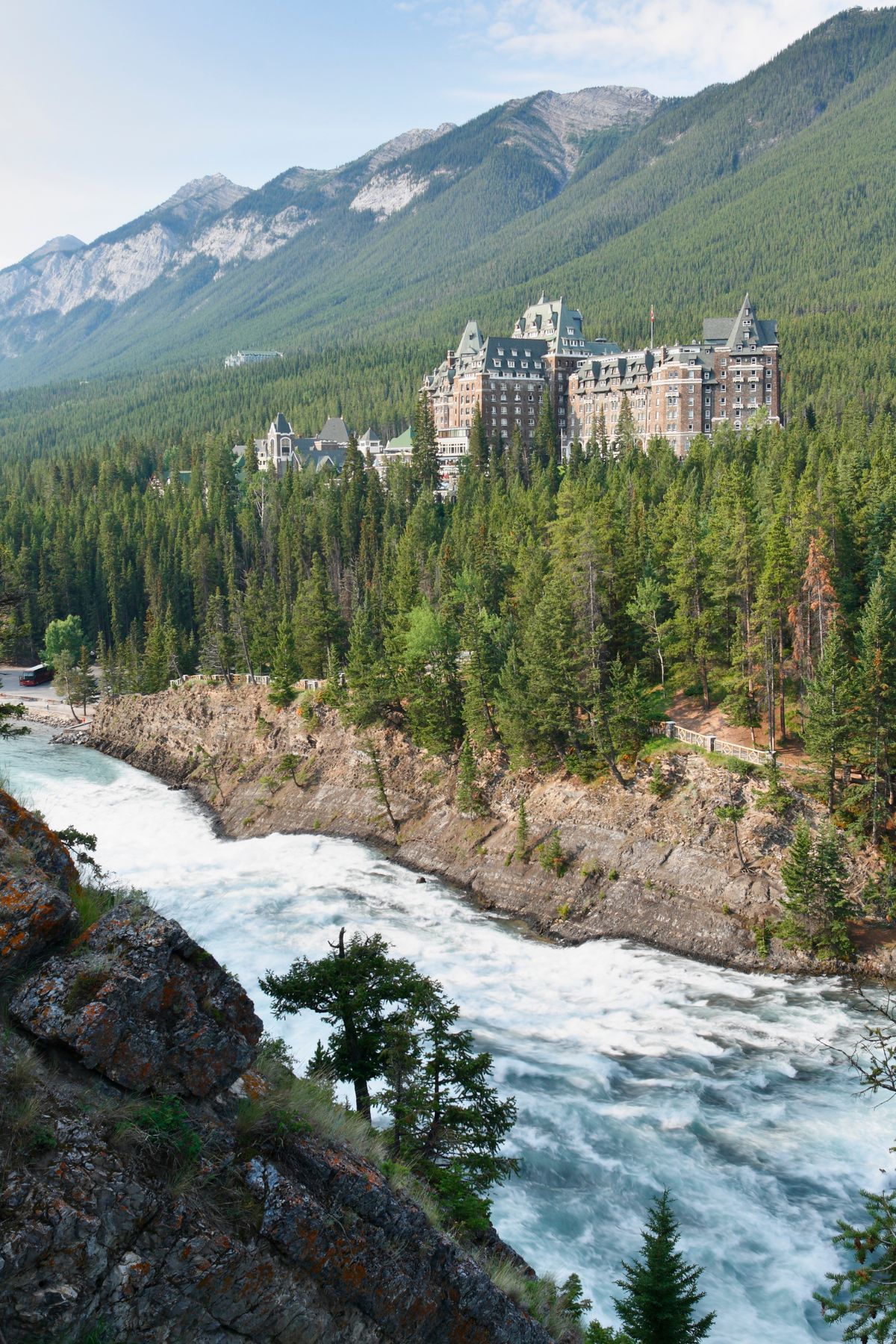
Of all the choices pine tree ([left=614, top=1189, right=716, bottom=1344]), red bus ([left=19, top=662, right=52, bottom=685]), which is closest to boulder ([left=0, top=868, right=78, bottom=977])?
pine tree ([left=614, top=1189, right=716, bottom=1344])

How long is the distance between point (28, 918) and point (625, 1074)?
1053 inches

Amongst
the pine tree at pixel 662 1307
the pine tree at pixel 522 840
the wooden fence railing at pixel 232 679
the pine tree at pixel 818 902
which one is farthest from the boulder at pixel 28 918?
the wooden fence railing at pixel 232 679

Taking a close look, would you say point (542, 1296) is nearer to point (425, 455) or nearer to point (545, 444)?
point (425, 455)

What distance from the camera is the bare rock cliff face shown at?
9.16 metres

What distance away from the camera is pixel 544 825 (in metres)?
52.6

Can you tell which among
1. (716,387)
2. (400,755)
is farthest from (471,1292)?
(716,387)

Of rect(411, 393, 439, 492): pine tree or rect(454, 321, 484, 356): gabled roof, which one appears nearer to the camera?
rect(411, 393, 439, 492): pine tree

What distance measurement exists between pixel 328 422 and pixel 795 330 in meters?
85.2

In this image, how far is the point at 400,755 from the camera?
64.1 meters

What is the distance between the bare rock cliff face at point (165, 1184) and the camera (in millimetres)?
9156

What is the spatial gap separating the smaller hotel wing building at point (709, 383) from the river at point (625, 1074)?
10429cm

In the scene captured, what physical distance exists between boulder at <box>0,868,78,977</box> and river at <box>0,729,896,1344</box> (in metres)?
3.00

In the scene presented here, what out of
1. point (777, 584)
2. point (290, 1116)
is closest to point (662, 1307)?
point (290, 1116)

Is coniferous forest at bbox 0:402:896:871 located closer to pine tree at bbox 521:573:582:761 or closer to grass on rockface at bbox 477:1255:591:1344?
pine tree at bbox 521:573:582:761
